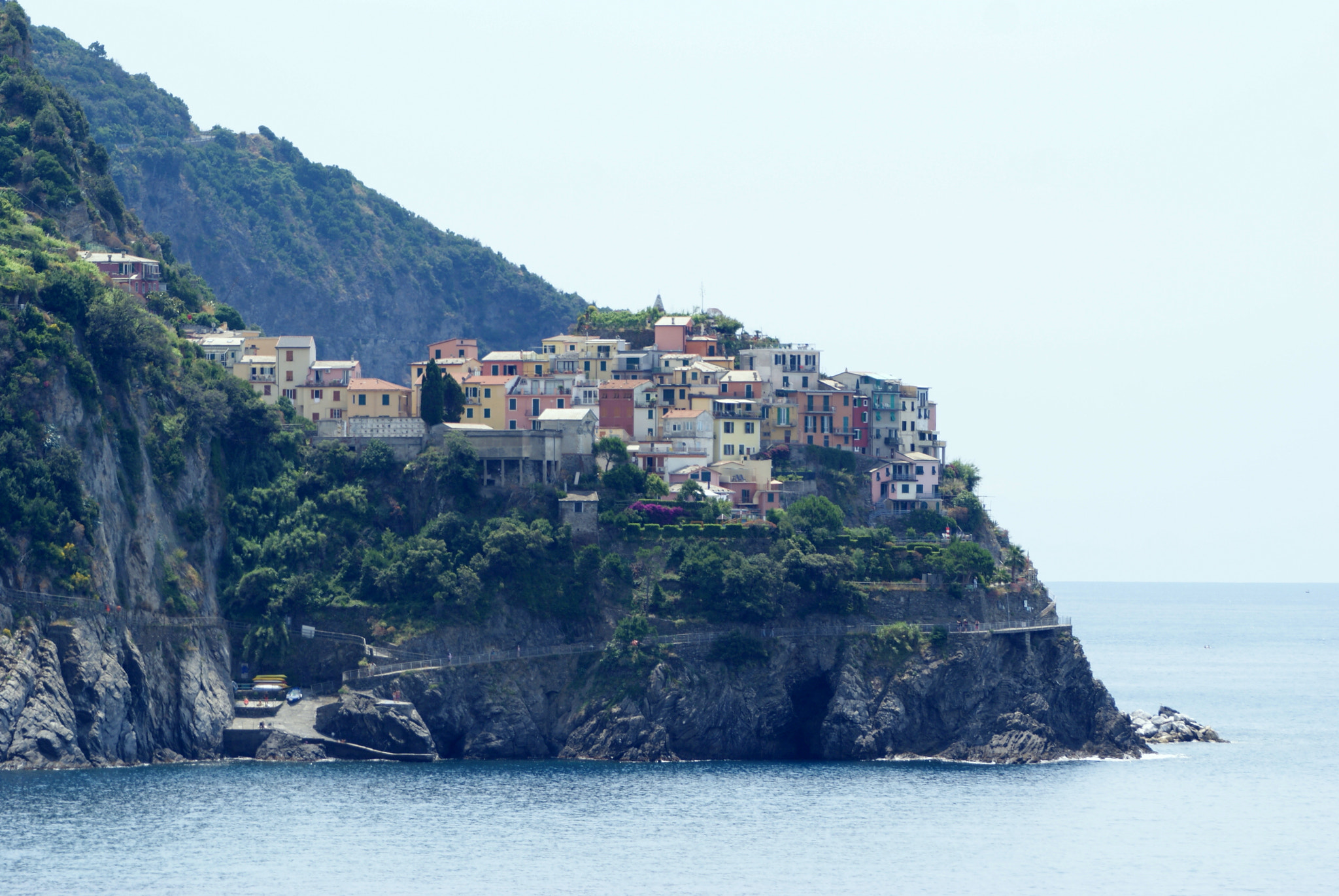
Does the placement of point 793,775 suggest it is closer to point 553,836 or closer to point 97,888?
point 553,836

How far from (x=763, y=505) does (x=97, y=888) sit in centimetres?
6834

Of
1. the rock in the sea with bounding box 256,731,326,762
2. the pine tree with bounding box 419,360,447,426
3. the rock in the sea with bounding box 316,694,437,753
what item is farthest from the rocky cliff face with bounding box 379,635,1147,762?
the pine tree with bounding box 419,360,447,426

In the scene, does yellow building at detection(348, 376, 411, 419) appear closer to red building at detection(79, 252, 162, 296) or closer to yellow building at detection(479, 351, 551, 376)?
yellow building at detection(479, 351, 551, 376)

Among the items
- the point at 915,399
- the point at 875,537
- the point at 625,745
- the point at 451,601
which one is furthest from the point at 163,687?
the point at 915,399

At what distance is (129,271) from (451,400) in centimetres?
2817

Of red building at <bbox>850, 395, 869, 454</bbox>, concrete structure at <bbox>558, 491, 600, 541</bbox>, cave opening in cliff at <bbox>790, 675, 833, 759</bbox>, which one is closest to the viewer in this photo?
cave opening in cliff at <bbox>790, 675, 833, 759</bbox>

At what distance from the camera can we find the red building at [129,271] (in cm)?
Result: 15625

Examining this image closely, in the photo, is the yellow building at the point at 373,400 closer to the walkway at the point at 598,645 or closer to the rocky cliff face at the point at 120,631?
the rocky cliff face at the point at 120,631

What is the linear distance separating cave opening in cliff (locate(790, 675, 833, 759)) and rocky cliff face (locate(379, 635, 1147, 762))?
8 cm

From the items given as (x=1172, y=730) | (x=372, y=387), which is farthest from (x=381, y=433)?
(x=1172, y=730)

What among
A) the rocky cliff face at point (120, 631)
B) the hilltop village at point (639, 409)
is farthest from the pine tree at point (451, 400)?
the rocky cliff face at point (120, 631)

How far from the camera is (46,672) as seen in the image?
114m

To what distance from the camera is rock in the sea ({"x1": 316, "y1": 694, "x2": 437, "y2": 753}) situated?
410 ft

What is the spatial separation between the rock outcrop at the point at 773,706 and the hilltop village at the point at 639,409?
15.6 metres
